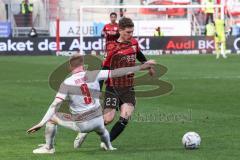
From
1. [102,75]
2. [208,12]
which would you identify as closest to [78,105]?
[102,75]

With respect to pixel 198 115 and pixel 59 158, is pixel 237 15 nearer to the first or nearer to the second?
pixel 198 115

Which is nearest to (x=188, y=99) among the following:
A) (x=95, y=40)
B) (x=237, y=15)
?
(x=95, y=40)

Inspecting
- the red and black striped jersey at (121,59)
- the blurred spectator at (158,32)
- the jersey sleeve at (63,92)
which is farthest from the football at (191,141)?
the blurred spectator at (158,32)

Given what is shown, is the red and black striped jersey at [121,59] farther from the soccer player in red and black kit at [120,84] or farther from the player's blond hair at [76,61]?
the player's blond hair at [76,61]

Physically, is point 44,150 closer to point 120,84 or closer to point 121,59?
point 120,84

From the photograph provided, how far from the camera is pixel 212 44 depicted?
45.7 meters

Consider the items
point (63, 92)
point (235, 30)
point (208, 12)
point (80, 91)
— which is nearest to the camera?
point (63, 92)

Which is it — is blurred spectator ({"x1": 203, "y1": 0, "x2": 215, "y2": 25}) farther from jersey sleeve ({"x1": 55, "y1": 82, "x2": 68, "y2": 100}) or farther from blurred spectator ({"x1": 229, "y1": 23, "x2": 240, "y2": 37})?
jersey sleeve ({"x1": 55, "y1": 82, "x2": 68, "y2": 100})

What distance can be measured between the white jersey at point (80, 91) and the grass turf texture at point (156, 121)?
74cm

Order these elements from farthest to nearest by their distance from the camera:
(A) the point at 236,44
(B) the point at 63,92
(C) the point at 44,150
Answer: (A) the point at 236,44 < (C) the point at 44,150 < (B) the point at 63,92

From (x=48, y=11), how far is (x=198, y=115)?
110ft

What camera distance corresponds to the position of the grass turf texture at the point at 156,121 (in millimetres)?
11297

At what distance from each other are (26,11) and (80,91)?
124 ft

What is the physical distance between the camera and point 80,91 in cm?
1098
